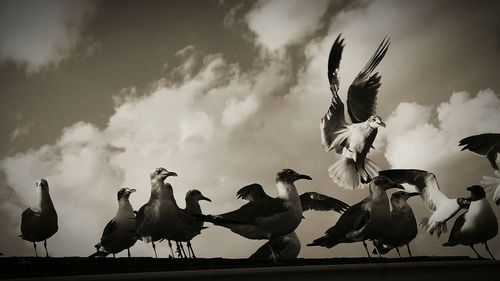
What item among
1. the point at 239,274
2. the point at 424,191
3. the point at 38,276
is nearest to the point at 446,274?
the point at 239,274

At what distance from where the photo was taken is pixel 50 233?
7.55 m

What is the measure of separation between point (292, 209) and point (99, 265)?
7.53 feet

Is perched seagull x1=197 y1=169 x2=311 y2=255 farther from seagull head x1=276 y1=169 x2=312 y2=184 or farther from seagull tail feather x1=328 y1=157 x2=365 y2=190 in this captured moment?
seagull tail feather x1=328 y1=157 x2=365 y2=190

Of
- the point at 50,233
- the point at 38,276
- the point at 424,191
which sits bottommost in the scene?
the point at 38,276

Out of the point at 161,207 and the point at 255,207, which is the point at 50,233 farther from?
the point at 255,207

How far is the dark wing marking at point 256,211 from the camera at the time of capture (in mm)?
5508

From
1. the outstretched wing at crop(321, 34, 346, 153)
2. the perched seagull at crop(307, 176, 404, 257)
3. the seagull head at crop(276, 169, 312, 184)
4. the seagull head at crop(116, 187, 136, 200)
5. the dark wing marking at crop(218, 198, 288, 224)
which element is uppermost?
the outstretched wing at crop(321, 34, 346, 153)

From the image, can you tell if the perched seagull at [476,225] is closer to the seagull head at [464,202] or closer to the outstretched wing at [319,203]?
the seagull head at [464,202]

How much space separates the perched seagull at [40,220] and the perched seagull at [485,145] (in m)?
6.88

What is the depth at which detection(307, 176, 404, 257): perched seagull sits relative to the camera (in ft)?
20.9

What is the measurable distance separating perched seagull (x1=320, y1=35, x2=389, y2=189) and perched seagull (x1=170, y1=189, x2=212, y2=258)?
2864 millimetres

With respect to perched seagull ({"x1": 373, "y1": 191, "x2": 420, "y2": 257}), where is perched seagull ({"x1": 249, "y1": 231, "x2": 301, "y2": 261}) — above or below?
above

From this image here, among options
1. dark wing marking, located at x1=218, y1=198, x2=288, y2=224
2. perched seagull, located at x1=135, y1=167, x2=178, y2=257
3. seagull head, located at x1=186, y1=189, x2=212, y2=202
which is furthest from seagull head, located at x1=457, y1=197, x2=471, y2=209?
perched seagull, located at x1=135, y1=167, x2=178, y2=257

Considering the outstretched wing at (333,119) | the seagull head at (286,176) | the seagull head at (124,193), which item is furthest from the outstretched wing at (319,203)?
the seagull head at (286,176)
